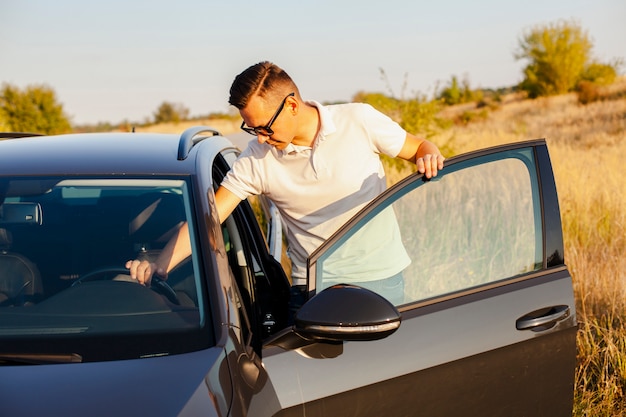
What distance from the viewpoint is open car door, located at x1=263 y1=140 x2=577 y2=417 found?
2293 millimetres

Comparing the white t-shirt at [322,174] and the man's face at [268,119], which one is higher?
the man's face at [268,119]

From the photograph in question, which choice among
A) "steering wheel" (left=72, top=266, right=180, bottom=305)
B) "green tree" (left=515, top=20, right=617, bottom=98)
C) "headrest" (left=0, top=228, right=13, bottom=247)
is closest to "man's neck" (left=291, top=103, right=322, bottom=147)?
"steering wheel" (left=72, top=266, right=180, bottom=305)

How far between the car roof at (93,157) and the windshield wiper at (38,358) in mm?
734

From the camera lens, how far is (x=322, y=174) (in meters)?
3.09

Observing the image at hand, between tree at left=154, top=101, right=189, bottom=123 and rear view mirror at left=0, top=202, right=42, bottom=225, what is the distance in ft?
172

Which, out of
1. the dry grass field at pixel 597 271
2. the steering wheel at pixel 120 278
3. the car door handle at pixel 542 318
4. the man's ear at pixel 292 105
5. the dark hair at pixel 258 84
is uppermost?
the dark hair at pixel 258 84

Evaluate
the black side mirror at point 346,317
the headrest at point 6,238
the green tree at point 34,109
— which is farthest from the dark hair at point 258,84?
the green tree at point 34,109

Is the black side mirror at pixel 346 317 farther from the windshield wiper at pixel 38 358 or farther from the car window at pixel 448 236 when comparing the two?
the windshield wiper at pixel 38 358

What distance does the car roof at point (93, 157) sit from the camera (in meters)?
2.63

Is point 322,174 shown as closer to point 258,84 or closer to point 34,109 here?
point 258,84

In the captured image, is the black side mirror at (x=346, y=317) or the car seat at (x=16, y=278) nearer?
the black side mirror at (x=346, y=317)

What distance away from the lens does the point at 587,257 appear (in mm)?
5941

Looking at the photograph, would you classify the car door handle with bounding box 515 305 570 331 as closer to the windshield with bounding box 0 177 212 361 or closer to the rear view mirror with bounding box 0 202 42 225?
→ the windshield with bounding box 0 177 212 361

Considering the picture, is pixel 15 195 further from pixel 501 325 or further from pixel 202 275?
pixel 501 325
